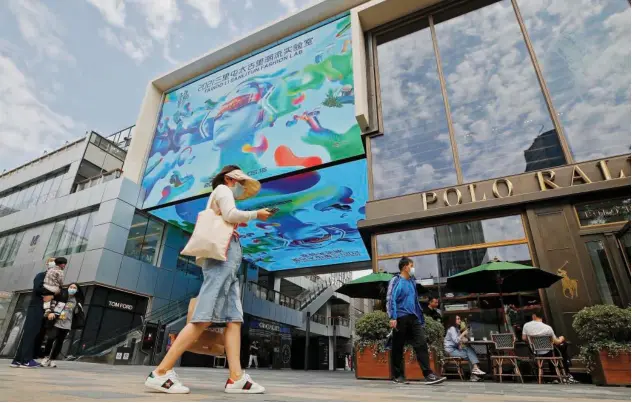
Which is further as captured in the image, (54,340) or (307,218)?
(307,218)

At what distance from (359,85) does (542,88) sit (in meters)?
5.29

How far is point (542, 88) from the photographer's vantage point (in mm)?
9625

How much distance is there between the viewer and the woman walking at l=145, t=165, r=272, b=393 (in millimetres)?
2428

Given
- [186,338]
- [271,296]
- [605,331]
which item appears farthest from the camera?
[271,296]

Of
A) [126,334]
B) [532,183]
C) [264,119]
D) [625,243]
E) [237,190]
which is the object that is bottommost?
[126,334]

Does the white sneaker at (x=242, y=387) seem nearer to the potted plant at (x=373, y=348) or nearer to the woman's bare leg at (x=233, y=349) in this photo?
the woman's bare leg at (x=233, y=349)

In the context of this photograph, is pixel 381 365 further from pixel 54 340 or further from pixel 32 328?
pixel 54 340

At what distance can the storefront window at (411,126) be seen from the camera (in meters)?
9.97

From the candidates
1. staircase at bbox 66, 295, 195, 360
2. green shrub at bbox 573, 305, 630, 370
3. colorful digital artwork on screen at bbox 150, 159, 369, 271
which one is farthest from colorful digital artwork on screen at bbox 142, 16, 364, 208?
green shrub at bbox 573, 305, 630, 370

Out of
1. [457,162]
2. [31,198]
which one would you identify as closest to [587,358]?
[457,162]

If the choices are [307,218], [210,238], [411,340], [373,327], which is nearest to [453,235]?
[373,327]

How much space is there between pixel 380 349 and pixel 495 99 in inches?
309

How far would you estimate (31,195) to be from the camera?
20.8m

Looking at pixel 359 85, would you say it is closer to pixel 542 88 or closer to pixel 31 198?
pixel 542 88
